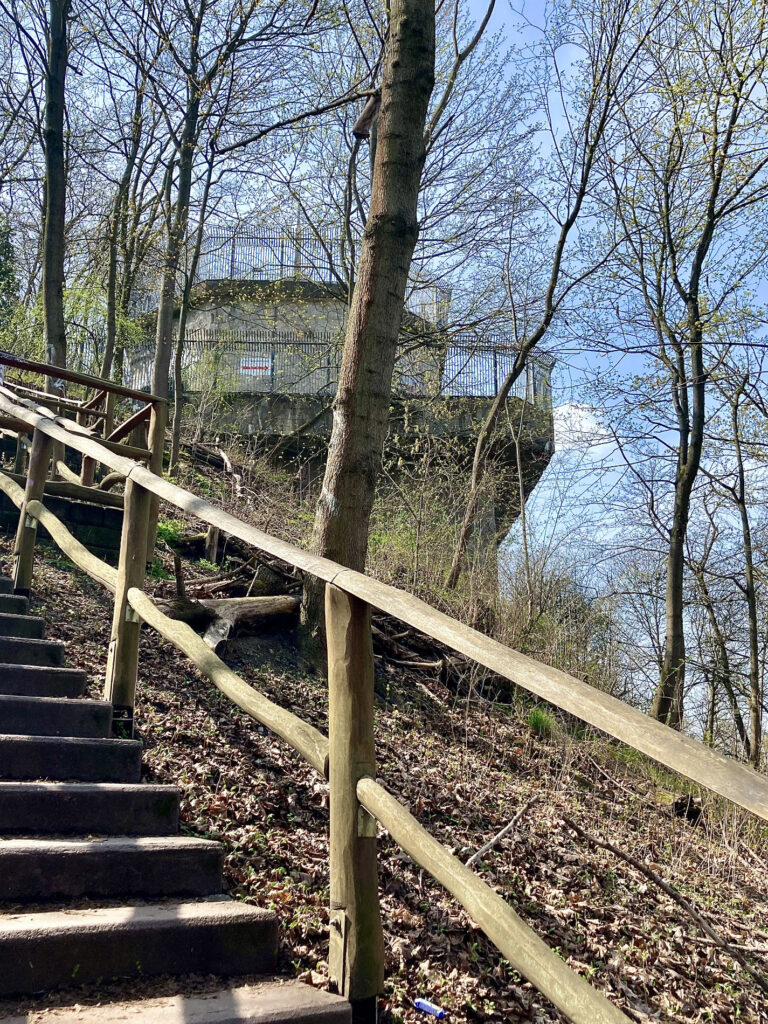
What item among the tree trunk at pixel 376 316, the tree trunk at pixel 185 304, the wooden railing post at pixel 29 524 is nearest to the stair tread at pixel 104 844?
the wooden railing post at pixel 29 524

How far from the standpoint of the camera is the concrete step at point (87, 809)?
2.89 meters

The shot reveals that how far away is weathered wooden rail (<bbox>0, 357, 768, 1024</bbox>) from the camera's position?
1.59 meters

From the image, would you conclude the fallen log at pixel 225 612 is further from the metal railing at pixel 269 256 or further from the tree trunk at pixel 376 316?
the metal railing at pixel 269 256

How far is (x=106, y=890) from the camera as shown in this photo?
2701mm

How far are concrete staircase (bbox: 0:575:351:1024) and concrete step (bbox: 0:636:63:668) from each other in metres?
0.52

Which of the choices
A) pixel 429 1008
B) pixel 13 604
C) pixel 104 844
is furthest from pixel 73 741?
pixel 13 604

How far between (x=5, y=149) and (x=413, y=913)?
1863cm

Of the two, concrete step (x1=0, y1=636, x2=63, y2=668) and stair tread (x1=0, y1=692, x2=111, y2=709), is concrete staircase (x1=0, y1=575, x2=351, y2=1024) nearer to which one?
stair tread (x1=0, y1=692, x2=111, y2=709)

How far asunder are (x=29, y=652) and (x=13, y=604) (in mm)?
789

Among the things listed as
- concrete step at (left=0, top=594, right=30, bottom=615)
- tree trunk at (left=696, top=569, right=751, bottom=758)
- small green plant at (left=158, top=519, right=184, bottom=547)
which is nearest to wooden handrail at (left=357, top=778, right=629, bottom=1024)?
concrete step at (left=0, top=594, right=30, bottom=615)

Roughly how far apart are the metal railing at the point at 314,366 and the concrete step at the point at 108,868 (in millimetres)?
10730

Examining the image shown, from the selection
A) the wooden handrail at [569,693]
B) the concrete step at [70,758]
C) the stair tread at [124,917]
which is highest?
the wooden handrail at [569,693]

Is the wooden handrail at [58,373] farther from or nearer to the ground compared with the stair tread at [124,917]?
farther from the ground

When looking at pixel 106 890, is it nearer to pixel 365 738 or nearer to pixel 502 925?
pixel 365 738
